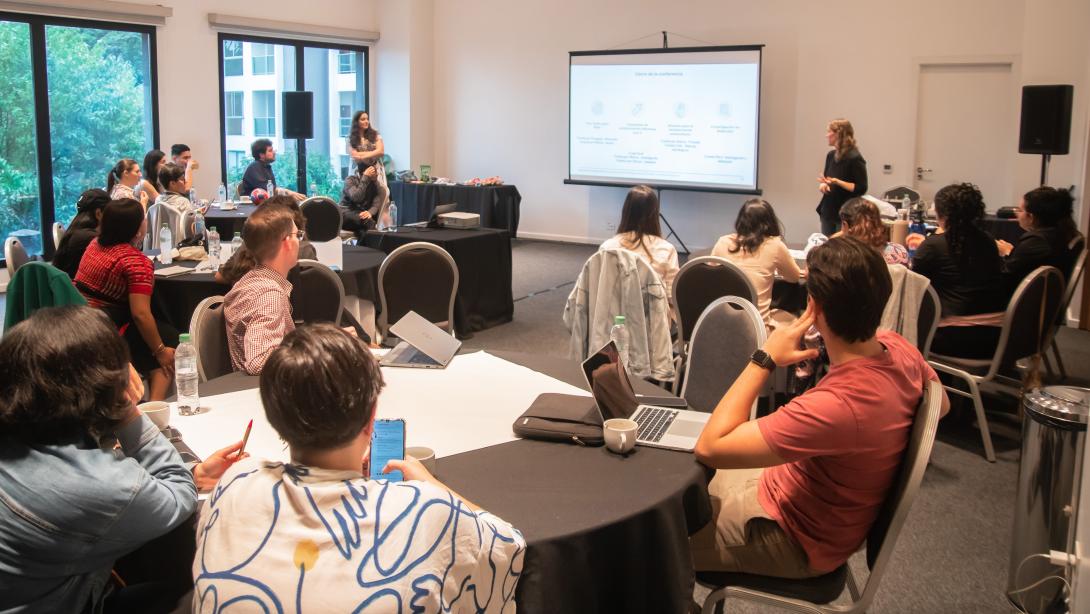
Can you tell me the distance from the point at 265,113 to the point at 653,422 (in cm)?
962

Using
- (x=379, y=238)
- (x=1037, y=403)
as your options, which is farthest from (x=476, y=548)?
(x=379, y=238)

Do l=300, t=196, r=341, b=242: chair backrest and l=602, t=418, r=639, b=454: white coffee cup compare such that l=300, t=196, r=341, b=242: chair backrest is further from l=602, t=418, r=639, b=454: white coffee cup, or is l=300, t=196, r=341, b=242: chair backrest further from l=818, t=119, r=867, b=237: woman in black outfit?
l=602, t=418, r=639, b=454: white coffee cup

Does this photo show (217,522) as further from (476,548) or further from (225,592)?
(476,548)

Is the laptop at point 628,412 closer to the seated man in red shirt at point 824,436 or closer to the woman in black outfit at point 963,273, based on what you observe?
the seated man in red shirt at point 824,436

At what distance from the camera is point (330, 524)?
134 centimetres

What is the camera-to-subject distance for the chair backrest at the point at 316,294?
13.1 feet

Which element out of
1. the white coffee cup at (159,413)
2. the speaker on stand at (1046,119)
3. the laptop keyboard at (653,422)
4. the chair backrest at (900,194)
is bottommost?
the laptop keyboard at (653,422)

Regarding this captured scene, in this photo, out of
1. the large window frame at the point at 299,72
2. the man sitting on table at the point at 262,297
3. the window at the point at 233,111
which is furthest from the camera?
the window at the point at 233,111

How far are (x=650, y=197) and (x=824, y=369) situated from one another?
4.74 feet

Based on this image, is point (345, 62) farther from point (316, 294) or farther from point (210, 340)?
point (210, 340)

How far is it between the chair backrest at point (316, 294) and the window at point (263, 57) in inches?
302

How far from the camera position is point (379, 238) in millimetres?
6781

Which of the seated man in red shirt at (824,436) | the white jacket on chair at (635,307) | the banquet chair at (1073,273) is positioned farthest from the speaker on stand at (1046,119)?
the seated man in red shirt at (824,436)

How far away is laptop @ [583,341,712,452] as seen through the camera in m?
2.29
